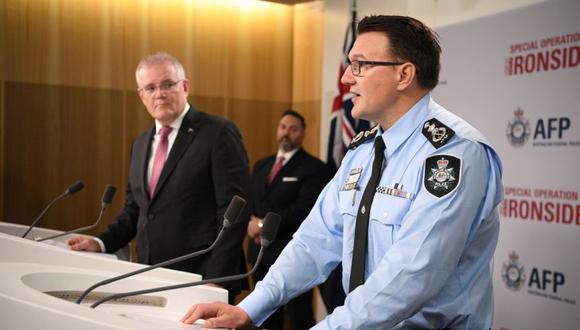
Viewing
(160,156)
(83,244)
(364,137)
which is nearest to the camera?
(364,137)

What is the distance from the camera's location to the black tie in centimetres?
171

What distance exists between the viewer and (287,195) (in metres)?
4.83

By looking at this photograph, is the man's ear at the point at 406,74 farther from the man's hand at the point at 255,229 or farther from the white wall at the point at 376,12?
the man's hand at the point at 255,229

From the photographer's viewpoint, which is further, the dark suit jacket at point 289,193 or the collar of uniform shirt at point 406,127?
the dark suit jacket at point 289,193

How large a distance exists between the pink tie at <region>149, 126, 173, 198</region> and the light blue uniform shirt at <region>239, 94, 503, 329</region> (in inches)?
50.4

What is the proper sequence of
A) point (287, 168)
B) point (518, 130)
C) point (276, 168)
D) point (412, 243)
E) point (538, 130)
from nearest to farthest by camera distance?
point (412, 243) < point (538, 130) < point (518, 130) < point (287, 168) < point (276, 168)

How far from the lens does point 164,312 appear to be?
170cm

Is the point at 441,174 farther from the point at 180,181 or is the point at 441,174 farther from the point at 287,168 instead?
the point at 287,168

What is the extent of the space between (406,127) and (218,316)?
72 centimetres

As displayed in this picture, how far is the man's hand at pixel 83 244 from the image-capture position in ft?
8.79

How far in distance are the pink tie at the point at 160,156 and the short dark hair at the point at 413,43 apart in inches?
59.7

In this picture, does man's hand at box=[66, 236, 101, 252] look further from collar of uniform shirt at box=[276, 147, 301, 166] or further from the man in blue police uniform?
collar of uniform shirt at box=[276, 147, 301, 166]

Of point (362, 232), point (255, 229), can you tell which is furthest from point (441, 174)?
point (255, 229)

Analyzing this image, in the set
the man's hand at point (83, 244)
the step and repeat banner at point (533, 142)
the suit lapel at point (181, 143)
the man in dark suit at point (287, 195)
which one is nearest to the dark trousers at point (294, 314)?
the man in dark suit at point (287, 195)
